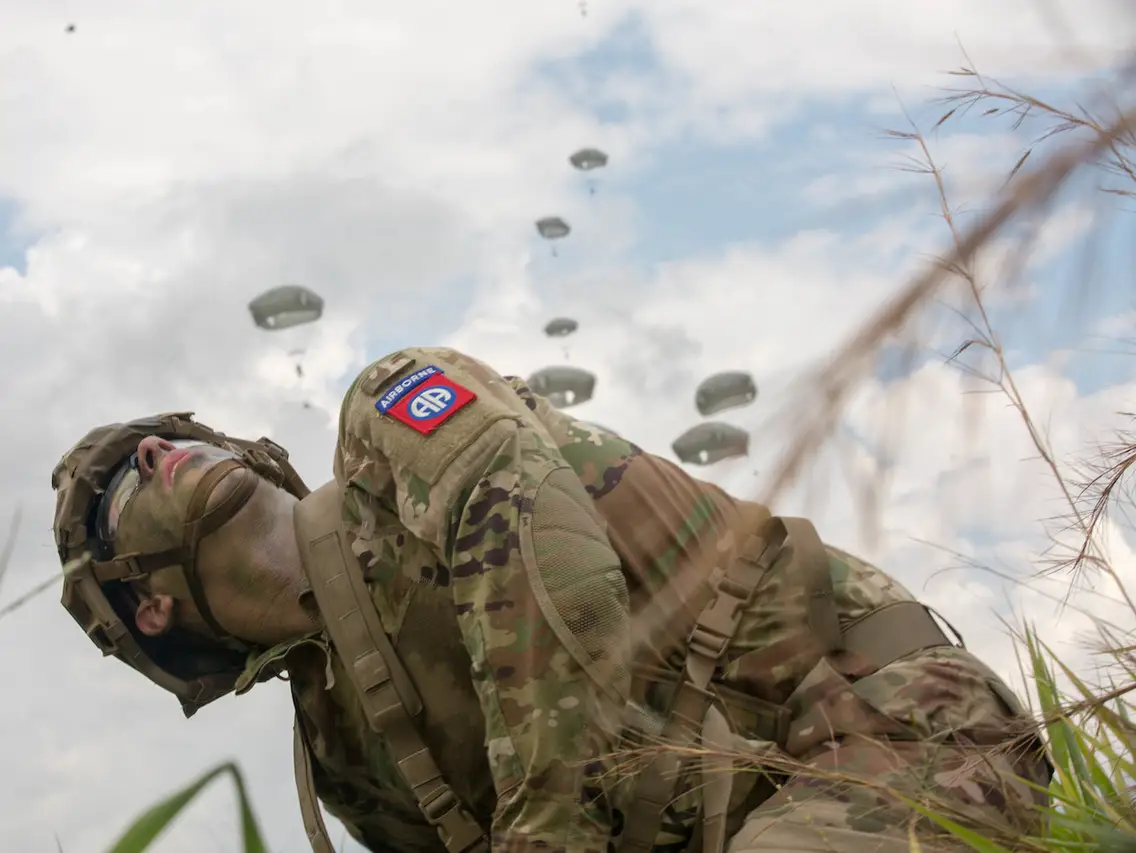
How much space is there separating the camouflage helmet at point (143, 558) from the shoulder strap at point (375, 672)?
46 centimetres

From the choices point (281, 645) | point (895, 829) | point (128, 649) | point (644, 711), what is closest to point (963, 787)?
point (895, 829)

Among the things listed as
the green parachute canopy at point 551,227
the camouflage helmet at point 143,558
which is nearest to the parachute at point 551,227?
the green parachute canopy at point 551,227

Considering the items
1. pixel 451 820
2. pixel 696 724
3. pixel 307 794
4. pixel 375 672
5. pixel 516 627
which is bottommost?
pixel 307 794

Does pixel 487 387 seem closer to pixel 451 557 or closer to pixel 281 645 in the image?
pixel 451 557

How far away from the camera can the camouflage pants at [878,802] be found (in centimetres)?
160


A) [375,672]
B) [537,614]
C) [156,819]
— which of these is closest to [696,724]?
[537,614]

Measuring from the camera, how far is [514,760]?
231 centimetres

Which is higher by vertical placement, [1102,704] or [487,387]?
[1102,704]

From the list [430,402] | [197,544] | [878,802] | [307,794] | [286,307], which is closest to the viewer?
[878,802]

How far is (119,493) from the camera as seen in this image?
133 inches

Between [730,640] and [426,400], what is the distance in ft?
3.03

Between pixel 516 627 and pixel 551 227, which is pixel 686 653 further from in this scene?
pixel 551 227

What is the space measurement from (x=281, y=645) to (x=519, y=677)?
1154mm

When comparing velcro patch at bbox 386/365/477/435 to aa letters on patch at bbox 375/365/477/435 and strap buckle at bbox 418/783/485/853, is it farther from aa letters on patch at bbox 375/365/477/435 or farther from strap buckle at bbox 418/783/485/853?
strap buckle at bbox 418/783/485/853
